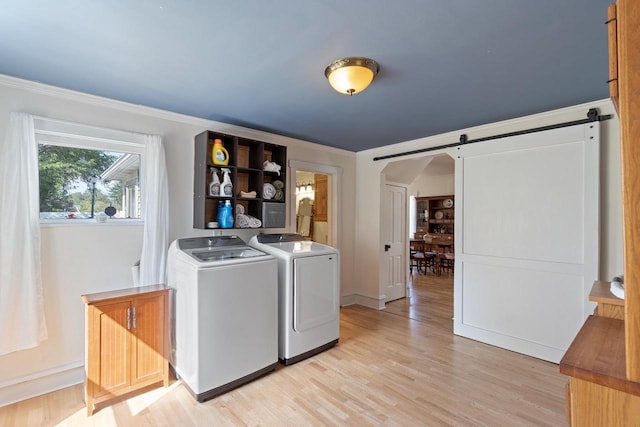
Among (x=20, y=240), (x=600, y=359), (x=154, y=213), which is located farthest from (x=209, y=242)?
(x=600, y=359)

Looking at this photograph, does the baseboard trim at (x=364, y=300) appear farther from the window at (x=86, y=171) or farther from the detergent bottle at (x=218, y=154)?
the window at (x=86, y=171)

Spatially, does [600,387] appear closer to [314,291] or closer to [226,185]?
[314,291]

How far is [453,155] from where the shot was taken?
361 centimetres

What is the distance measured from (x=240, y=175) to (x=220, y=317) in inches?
65.9

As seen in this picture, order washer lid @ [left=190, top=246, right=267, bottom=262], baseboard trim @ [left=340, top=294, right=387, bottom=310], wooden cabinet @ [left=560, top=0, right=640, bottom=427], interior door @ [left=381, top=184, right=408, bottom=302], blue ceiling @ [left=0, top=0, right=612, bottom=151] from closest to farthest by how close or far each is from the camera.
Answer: wooden cabinet @ [left=560, top=0, right=640, bottom=427]
blue ceiling @ [left=0, top=0, right=612, bottom=151]
washer lid @ [left=190, top=246, right=267, bottom=262]
baseboard trim @ [left=340, top=294, right=387, bottom=310]
interior door @ [left=381, top=184, right=408, bottom=302]

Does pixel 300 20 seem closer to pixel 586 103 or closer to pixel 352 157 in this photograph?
pixel 586 103

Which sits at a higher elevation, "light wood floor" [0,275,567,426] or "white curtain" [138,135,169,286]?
"white curtain" [138,135,169,286]

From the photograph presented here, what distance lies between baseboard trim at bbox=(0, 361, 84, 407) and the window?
3.94 ft

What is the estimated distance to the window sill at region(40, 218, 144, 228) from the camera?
2.34 meters

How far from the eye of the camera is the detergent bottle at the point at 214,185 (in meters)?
2.97

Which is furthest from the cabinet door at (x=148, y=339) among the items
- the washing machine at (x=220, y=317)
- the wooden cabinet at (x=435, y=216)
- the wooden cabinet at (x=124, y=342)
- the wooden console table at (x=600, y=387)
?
the wooden cabinet at (x=435, y=216)

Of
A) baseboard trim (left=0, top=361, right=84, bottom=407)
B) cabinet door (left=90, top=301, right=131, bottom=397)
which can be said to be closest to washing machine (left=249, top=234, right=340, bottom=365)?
cabinet door (left=90, top=301, right=131, bottom=397)

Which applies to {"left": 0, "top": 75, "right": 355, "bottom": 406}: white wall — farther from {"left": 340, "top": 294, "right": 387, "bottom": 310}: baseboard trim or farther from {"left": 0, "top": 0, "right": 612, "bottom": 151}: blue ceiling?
{"left": 340, "top": 294, "right": 387, "bottom": 310}: baseboard trim

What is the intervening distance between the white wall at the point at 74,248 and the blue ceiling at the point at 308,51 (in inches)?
6.1
